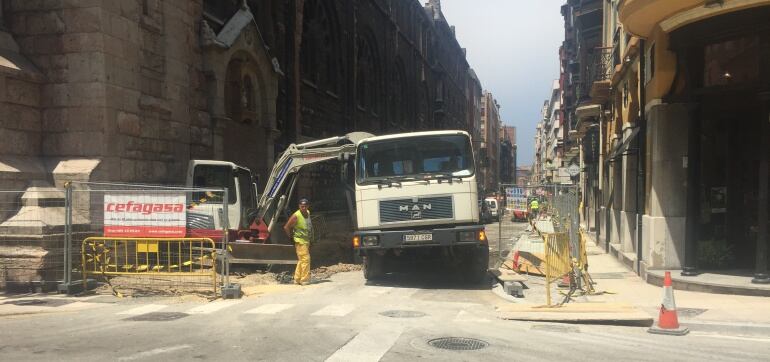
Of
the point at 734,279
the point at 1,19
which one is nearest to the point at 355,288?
the point at 734,279

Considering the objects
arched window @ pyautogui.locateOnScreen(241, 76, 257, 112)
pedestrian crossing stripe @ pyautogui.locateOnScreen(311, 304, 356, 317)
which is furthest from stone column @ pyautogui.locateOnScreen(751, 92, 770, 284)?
arched window @ pyautogui.locateOnScreen(241, 76, 257, 112)

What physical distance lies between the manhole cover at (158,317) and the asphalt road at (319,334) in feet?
0.05

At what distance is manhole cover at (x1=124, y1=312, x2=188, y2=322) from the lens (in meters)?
8.29

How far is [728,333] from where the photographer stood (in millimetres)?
7410

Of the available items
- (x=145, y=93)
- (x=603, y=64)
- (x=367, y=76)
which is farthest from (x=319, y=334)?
(x=367, y=76)

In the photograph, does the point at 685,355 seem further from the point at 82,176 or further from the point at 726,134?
the point at 82,176

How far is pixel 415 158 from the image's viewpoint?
38.0 feet

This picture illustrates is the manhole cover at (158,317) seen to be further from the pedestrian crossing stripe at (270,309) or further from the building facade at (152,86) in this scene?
the building facade at (152,86)

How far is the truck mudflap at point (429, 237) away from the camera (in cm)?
1094

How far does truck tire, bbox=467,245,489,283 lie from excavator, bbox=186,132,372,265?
3.26m

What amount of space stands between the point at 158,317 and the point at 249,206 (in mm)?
6486

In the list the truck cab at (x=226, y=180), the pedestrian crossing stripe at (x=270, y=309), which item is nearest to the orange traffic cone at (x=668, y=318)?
the pedestrian crossing stripe at (x=270, y=309)

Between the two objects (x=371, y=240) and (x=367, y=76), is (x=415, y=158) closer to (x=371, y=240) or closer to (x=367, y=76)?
(x=371, y=240)

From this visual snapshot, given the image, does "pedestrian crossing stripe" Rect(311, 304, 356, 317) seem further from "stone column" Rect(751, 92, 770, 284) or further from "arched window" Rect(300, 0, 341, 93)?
"arched window" Rect(300, 0, 341, 93)
